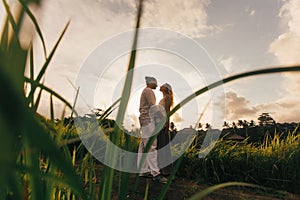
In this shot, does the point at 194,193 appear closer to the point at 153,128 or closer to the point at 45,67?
the point at 153,128

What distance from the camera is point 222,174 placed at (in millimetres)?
6461

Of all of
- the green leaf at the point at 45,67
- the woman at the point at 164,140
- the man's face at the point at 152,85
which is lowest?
the green leaf at the point at 45,67

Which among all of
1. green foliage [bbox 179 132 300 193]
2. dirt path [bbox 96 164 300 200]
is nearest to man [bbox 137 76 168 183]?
dirt path [bbox 96 164 300 200]

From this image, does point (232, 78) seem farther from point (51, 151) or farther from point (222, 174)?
point (222, 174)

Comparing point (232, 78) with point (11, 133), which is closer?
point (11, 133)

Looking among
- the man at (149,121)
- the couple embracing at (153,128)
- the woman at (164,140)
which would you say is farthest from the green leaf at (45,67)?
the woman at (164,140)

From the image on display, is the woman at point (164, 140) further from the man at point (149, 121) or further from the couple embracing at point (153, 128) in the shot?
the man at point (149, 121)

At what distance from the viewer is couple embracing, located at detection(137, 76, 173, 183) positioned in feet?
19.6

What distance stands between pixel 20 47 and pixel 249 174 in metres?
6.69

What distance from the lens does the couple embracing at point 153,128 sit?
19.6 feet

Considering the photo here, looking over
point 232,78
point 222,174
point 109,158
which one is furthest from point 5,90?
point 222,174

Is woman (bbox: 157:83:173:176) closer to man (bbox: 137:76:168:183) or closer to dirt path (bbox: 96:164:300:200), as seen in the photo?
man (bbox: 137:76:168:183)

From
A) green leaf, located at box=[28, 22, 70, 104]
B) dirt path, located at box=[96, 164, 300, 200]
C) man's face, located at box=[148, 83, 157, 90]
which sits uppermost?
man's face, located at box=[148, 83, 157, 90]

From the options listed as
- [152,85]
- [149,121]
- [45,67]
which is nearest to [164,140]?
[149,121]
